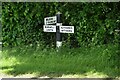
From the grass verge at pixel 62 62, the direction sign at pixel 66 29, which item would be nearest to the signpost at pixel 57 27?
the direction sign at pixel 66 29

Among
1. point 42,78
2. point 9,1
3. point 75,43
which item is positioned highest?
point 9,1

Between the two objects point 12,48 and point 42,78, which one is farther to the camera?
point 12,48

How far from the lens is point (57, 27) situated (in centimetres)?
682

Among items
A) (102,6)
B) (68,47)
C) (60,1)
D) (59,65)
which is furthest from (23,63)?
(102,6)

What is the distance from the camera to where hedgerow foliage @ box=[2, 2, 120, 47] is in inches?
255

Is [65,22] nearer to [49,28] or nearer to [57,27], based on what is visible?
[57,27]

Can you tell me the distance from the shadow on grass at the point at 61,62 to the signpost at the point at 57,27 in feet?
1.10

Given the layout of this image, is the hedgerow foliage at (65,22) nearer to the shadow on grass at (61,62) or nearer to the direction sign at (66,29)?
the direction sign at (66,29)

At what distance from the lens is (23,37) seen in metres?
7.48

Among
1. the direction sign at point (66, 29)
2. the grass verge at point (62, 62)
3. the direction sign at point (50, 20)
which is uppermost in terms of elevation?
the direction sign at point (50, 20)

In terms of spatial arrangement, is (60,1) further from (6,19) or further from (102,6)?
(6,19)

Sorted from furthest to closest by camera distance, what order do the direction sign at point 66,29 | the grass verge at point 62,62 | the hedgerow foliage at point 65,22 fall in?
the direction sign at point 66,29, the hedgerow foliage at point 65,22, the grass verge at point 62,62

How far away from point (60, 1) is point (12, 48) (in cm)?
181

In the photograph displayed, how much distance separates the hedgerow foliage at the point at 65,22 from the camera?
6.47 meters
